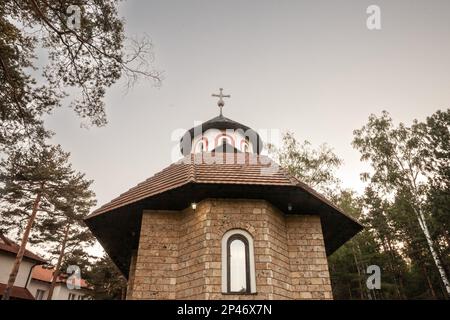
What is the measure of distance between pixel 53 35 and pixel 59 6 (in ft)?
2.43

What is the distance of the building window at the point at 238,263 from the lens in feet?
23.9

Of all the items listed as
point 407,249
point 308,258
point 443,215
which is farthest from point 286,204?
point 407,249

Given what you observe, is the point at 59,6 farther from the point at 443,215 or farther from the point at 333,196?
the point at 443,215

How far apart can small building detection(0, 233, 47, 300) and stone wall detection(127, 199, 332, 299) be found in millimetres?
16793

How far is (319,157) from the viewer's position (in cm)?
2111

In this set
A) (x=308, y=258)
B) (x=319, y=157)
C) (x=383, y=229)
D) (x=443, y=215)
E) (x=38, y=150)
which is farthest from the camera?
(x=383, y=229)

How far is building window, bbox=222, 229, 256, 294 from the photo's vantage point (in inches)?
287

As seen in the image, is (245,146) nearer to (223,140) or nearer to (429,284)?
(223,140)

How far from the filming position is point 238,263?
24.8ft

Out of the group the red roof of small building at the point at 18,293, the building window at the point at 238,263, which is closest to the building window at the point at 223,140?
the building window at the point at 238,263


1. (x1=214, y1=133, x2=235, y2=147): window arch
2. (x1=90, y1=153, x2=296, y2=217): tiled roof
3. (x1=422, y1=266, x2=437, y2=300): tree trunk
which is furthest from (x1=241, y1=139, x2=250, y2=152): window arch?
(x1=422, y1=266, x2=437, y2=300): tree trunk

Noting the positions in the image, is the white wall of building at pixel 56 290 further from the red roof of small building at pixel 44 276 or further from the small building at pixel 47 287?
the red roof of small building at pixel 44 276

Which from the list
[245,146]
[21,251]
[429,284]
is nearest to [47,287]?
[21,251]
